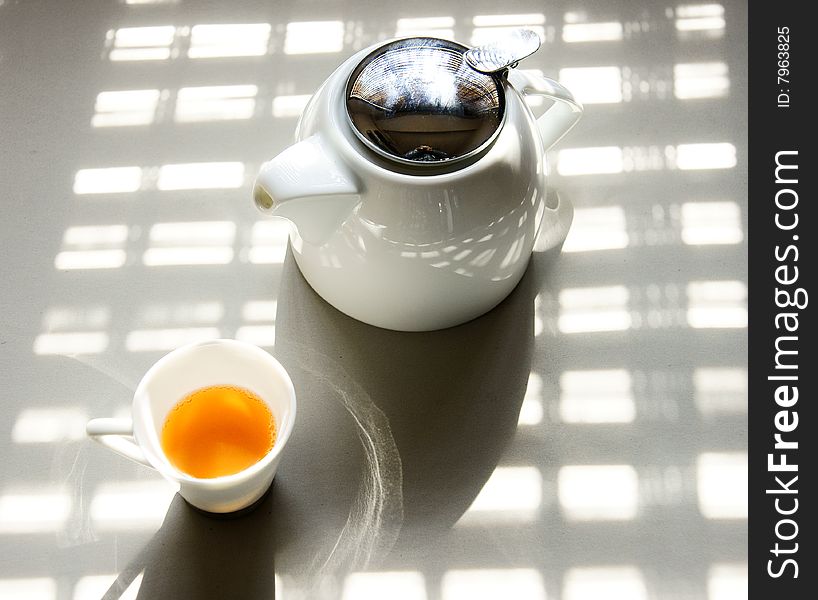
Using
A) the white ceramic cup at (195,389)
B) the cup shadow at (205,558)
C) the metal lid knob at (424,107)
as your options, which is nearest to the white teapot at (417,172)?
the metal lid knob at (424,107)

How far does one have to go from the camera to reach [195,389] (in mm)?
694

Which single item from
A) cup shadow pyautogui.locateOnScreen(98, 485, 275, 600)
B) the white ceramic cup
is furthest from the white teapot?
cup shadow pyautogui.locateOnScreen(98, 485, 275, 600)

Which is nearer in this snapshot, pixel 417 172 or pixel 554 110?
pixel 417 172

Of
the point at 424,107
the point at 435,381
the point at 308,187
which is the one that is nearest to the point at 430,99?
the point at 424,107

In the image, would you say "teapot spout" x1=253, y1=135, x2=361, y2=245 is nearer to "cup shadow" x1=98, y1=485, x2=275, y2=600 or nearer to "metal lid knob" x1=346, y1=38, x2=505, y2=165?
"metal lid knob" x1=346, y1=38, x2=505, y2=165

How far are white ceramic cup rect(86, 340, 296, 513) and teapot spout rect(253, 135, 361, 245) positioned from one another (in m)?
0.11

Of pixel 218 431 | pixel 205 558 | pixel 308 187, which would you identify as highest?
pixel 308 187

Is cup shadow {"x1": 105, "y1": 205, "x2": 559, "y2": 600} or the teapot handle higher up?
the teapot handle

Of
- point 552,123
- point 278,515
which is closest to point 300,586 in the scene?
point 278,515

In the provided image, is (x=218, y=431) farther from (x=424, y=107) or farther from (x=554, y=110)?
(x=554, y=110)

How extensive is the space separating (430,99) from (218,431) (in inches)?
11.8

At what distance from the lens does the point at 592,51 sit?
0.97m

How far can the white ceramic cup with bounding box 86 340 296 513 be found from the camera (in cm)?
64
